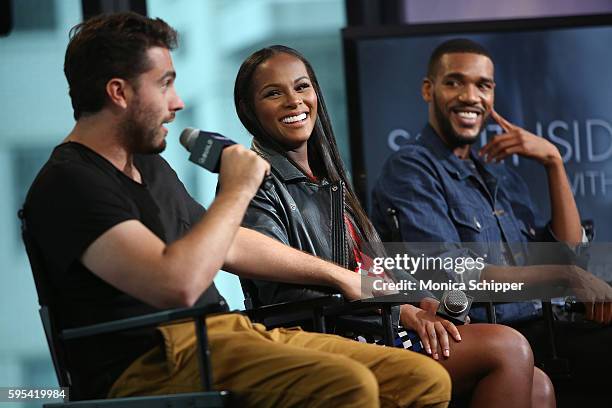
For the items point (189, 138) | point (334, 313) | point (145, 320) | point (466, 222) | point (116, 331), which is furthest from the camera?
point (466, 222)

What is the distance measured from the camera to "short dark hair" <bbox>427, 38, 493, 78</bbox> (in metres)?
4.17

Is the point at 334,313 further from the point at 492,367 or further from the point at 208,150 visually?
the point at 208,150

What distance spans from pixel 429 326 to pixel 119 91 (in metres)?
1.06

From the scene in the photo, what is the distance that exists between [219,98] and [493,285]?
7.78 ft

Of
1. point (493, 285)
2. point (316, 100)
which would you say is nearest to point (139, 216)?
point (316, 100)

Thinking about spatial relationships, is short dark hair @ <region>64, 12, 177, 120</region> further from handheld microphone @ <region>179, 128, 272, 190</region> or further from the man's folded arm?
the man's folded arm

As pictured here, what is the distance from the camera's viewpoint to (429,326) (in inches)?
113

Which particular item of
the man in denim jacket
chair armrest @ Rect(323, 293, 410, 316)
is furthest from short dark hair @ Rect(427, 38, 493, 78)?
chair armrest @ Rect(323, 293, 410, 316)

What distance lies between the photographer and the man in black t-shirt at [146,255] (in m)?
2.19

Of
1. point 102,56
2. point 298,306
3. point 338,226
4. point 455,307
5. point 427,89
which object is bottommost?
point 455,307

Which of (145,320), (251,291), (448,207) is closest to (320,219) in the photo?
(251,291)

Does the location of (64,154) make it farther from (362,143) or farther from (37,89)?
(37,89)

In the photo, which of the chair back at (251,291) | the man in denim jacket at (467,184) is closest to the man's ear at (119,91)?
the chair back at (251,291)

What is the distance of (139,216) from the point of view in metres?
2.40
